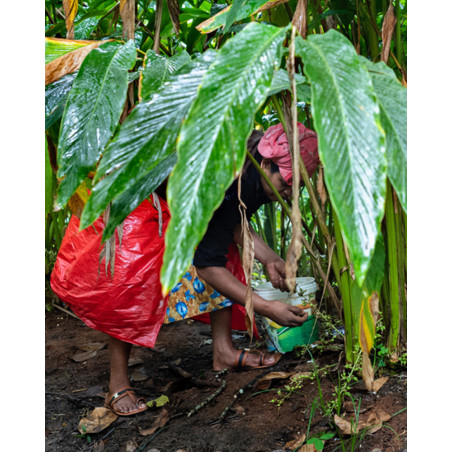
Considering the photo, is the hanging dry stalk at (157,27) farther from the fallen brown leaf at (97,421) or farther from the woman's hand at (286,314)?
the fallen brown leaf at (97,421)

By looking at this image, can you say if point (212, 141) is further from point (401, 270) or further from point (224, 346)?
point (224, 346)

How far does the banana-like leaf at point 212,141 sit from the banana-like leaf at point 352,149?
7 cm

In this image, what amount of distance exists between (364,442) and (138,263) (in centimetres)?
77

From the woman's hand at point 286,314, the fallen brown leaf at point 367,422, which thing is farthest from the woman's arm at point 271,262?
the fallen brown leaf at point 367,422

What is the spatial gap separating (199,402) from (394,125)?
3.80 feet

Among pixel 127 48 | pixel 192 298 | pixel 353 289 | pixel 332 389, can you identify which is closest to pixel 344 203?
pixel 127 48

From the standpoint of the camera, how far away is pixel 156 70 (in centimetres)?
81

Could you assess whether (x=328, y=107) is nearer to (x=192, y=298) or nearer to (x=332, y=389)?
(x=332, y=389)

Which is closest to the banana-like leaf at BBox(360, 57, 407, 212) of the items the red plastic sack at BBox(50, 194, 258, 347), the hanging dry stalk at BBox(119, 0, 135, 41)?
the hanging dry stalk at BBox(119, 0, 135, 41)

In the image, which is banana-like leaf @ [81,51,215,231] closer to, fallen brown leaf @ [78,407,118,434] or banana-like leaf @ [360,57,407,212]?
banana-like leaf @ [360,57,407,212]

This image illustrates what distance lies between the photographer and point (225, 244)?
1521mm

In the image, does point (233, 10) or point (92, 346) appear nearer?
point (233, 10)

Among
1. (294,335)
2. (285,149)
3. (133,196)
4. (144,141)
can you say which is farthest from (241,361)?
(144,141)

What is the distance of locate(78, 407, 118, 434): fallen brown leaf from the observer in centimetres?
140
